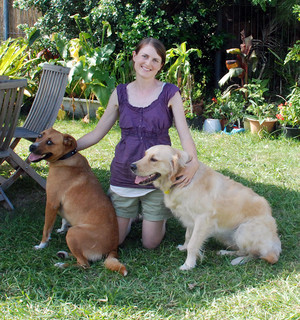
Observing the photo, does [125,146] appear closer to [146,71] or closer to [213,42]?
[146,71]

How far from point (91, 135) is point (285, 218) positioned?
84.5 inches

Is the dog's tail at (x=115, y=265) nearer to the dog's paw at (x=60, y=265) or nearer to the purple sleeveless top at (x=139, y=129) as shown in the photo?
the dog's paw at (x=60, y=265)

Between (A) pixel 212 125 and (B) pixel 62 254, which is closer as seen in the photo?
(B) pixel 62 254

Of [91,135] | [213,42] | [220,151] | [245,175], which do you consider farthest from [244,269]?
[213,42]

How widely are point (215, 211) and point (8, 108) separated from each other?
7.01 ft

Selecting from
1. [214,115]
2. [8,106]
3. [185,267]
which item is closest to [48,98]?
[8,106]

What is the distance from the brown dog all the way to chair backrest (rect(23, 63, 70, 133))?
52.2 inches

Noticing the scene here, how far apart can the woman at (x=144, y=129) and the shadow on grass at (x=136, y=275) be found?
0.30 metres

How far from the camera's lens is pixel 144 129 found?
341 cm

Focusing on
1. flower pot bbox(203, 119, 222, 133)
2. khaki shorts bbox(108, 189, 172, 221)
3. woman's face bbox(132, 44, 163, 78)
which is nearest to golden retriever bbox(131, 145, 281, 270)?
khaki shorts bbox(108, 189, 172, 221)

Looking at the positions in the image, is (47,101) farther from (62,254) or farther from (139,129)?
(62,254)

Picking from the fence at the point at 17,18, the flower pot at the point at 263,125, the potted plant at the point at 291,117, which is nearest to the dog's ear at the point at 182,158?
the potted plant at the point at 291,117

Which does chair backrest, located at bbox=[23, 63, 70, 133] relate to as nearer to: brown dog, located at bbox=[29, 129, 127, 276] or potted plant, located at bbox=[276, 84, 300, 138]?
brown dog, located at bbox=[29, 129, 127, 276]

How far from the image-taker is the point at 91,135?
3.61 metres
